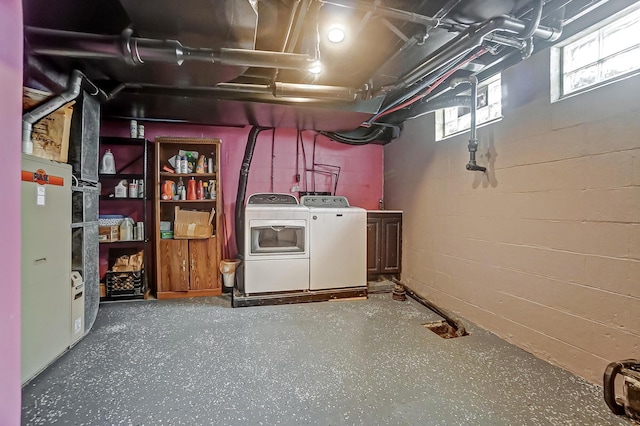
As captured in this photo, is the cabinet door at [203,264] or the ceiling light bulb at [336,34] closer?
the ceiling light bulb at [336,34]

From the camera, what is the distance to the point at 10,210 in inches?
27.9

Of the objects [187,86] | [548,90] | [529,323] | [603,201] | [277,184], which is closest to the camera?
[603,201]

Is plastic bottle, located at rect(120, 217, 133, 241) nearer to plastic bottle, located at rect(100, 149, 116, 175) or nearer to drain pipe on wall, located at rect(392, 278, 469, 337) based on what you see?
plastic bottle, located at rect(100, 149, 116, 175)

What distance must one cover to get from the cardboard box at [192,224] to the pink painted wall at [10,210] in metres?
2.94

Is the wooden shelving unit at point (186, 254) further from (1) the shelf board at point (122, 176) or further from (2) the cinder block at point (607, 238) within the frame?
(2) the cinder block at point (607, 238)

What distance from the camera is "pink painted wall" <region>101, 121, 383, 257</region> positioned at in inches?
156

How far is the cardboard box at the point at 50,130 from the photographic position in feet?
6.73

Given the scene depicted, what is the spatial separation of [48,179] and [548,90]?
3658 millimetres

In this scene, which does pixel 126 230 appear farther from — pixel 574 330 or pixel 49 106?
pixel 574 330

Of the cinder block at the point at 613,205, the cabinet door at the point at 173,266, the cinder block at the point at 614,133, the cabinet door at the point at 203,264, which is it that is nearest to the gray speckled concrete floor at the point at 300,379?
the cabinet door at the point at 173,266

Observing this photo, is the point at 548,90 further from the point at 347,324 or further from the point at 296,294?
the point at 296,294

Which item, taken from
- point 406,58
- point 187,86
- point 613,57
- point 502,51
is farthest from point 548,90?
point 187,86

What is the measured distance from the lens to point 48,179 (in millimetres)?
2006

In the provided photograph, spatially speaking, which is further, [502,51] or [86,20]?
[502,51]
